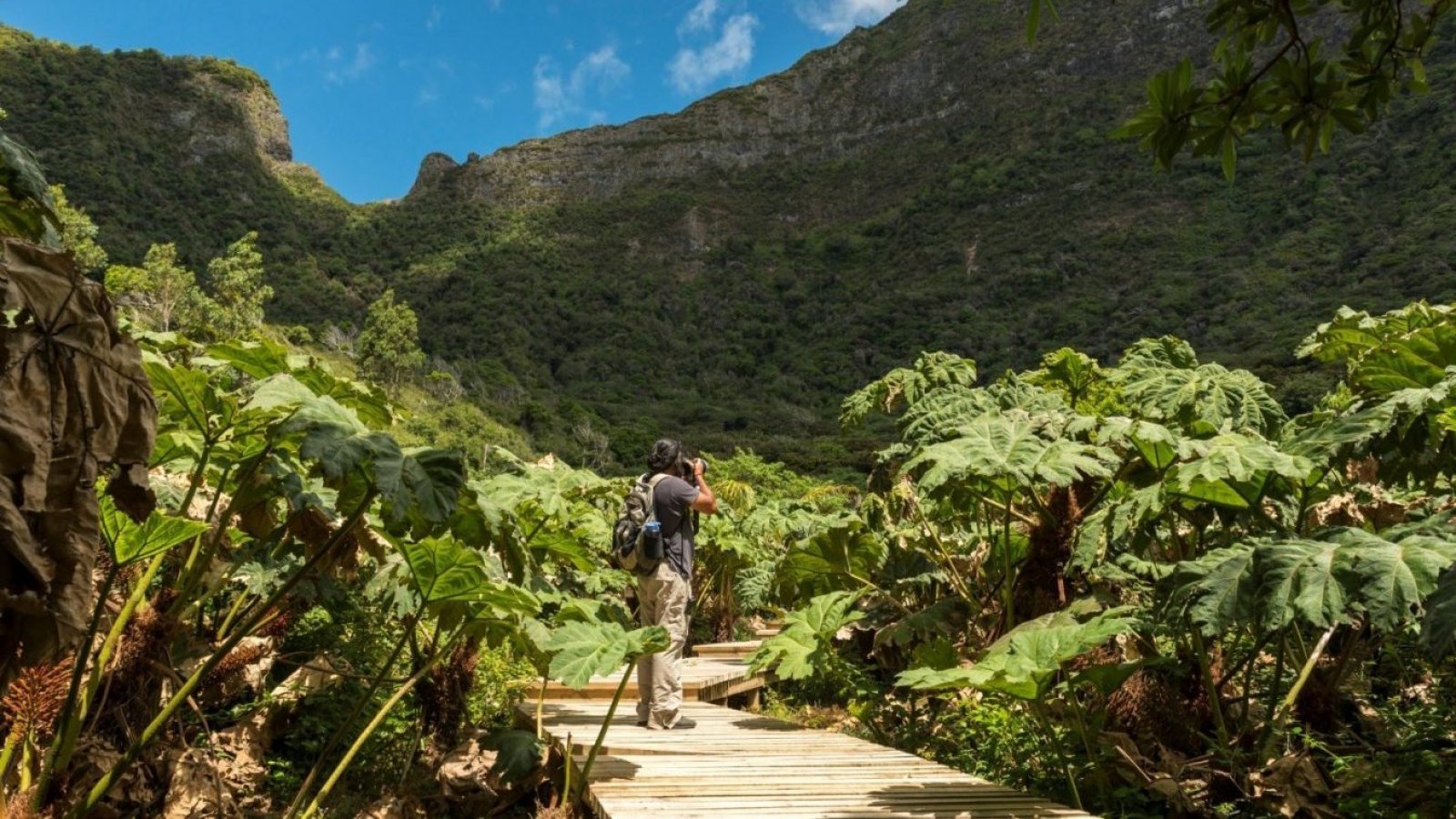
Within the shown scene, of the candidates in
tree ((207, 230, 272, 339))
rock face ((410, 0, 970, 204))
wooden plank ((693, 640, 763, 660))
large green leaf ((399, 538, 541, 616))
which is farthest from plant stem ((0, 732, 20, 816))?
rock face ((410, 0, 970, 204))

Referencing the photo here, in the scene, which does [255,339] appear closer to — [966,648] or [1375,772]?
[966,648]

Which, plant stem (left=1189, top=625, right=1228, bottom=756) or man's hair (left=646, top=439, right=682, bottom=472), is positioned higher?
man's hair (left=646, top=439, right=682, bottom=472)

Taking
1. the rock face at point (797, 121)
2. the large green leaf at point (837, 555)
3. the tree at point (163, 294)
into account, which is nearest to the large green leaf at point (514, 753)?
the large green leaf at point (837, 555)

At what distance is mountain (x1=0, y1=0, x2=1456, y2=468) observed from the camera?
5562 centimetres

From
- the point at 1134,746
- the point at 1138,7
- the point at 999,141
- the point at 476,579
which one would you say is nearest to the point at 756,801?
the point at 476,579

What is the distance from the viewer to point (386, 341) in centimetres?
4131

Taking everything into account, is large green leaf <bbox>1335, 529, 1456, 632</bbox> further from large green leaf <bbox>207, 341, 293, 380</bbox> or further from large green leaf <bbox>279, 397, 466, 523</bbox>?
large green leaf <bbox>207, 341, 293, 380</bbox>

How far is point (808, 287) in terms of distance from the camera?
89750 mm

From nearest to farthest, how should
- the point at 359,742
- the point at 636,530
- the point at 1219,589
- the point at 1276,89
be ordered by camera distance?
the point at 1276,89
the point at 1219,589
the point at 359,742
the point at 636,530

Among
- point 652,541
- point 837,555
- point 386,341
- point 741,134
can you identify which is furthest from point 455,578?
point 741,134

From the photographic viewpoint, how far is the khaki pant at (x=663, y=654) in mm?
4574

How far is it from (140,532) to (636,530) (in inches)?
89.7

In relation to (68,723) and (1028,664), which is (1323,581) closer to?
(1028,664)

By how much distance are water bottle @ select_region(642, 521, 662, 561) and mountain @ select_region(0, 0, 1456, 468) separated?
3710 cm
